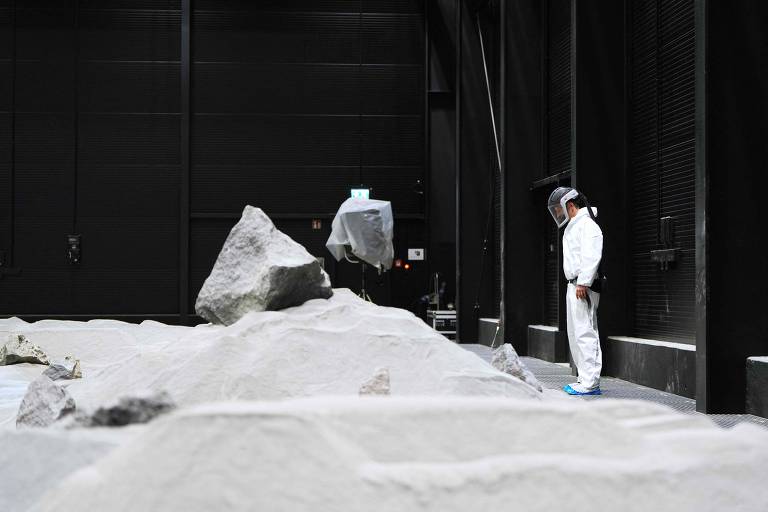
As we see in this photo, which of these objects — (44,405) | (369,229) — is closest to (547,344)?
(369,229)

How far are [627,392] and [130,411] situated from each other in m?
4.50

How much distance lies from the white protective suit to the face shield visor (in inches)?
5.9

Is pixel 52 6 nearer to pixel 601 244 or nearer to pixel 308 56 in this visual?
pixel 308 56

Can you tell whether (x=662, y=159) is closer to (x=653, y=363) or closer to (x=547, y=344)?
(x=653, y=363)

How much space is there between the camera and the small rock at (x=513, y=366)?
494cm

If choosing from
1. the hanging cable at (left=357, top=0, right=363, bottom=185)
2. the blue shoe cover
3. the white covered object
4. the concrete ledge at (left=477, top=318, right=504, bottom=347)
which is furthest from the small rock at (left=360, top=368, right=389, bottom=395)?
the hanging cable at (left=357, top=0, right=363, bottom=185)

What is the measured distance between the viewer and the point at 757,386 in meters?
4.81

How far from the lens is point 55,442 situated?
2.47 m

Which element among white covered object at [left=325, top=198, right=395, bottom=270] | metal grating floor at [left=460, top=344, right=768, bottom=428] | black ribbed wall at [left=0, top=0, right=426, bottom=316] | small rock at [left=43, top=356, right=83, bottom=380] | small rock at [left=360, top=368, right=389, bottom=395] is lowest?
metal grating floor at [left=460, top=344, right=768, bottom=428]

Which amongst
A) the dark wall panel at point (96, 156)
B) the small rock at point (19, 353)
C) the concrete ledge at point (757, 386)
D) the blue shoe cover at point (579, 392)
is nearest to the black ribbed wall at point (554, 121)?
the blue shoe cover at point (579, 392)

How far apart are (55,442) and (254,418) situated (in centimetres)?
94

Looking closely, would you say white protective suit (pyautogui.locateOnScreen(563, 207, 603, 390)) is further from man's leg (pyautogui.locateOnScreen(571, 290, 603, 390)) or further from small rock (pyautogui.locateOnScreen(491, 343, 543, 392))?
small rock (pyautogui.locateOnScreen(491, 343, 543, 392))

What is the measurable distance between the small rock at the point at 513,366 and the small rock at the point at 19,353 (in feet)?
13.9

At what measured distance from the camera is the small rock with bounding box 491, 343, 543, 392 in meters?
4.94
